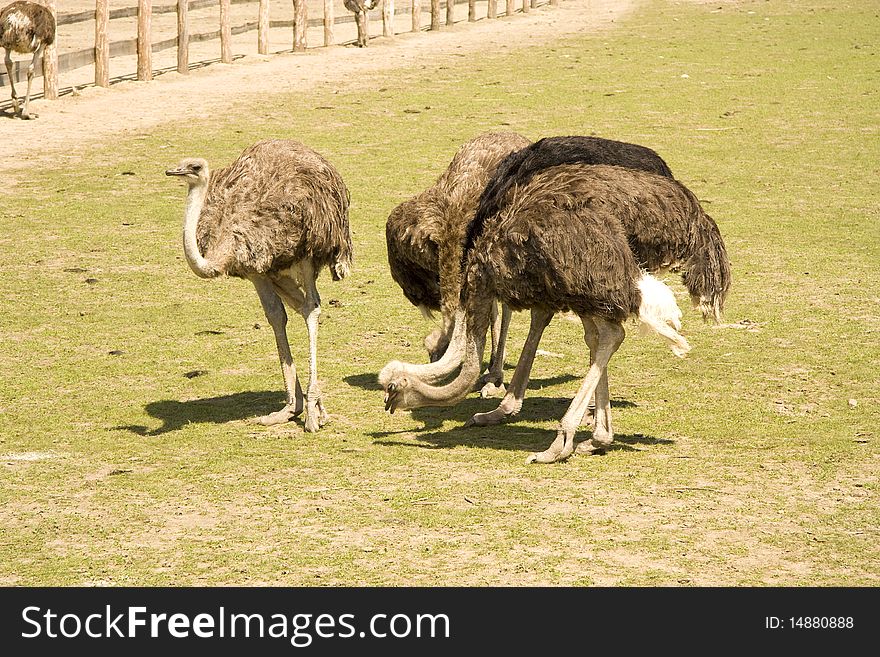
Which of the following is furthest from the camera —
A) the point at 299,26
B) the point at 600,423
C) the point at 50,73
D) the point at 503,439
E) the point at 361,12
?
the point at 361,12

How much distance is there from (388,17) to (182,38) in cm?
587

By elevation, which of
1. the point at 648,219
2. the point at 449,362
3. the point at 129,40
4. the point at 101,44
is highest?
the point at 648,219

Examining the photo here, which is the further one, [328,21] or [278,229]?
[328,21]

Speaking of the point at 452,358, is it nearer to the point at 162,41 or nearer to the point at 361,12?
the point at 361,12

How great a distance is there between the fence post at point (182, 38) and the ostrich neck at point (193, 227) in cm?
1377

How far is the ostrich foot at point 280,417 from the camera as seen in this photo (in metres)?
7.56

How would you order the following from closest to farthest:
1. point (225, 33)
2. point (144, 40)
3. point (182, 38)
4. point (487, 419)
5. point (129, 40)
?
1. point (487, 419)
2. point (144, 40)
3. point (182, 38)
4. point (225, 33)
5. point (129, 40)

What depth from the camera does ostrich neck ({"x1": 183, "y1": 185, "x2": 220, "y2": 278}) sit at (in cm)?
→ 673

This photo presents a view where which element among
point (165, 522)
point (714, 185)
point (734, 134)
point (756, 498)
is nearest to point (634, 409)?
point (756, 498)

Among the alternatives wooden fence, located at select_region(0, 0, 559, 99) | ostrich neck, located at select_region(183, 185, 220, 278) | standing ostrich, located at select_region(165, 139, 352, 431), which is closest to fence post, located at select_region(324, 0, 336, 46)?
wooden fence, located at select_region(0, 0, 559, 99)

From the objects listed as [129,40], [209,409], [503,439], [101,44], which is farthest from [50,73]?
[503,439]

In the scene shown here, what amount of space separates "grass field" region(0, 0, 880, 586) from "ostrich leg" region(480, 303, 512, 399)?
20 centimetres

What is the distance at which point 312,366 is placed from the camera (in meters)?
7.48

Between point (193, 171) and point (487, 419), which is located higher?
point (193, 171)
